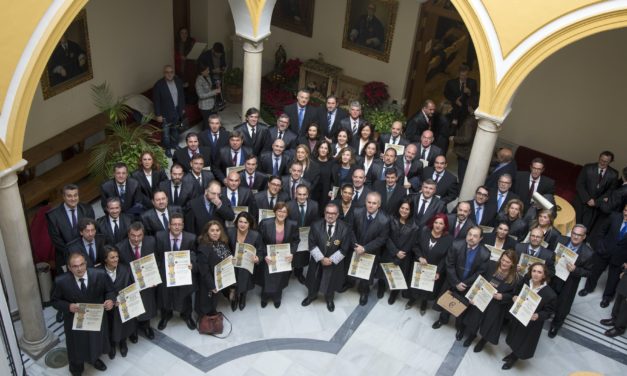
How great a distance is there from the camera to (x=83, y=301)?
24.8 feet

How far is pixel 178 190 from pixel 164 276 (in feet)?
4.53

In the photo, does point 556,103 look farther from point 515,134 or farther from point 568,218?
point 568,218

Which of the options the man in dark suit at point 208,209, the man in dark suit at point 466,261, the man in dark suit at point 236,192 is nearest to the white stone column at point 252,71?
the man in dark suit at point 236,192

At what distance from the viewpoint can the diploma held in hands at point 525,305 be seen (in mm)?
8055

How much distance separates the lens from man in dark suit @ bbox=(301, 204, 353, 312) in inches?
351

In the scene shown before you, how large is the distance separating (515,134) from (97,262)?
897 cm

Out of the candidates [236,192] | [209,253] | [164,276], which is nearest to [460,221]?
[236,192]

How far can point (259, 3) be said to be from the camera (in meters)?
11.0

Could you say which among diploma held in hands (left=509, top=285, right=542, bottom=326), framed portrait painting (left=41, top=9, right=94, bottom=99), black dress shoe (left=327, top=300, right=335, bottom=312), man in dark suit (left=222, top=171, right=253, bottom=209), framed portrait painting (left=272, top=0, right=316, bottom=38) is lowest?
black dress shoe (left=327, top=300, right=335, bottom=312)

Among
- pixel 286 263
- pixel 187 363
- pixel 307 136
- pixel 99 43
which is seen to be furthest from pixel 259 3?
pixel 187 363

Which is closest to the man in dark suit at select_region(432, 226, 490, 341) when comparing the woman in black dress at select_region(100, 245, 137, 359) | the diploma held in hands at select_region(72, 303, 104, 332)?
the woman in black dress at select_region(100, 245, 137, 359)

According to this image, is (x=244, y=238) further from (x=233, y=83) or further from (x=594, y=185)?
(x=233, y=83)

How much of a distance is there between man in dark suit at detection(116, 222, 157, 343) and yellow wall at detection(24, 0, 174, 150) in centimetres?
416

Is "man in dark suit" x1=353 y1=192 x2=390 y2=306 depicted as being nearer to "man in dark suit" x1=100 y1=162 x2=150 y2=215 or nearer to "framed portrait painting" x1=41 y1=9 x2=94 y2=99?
"man in dark suit" x1=100 y1=162 x2=150 y2=215
